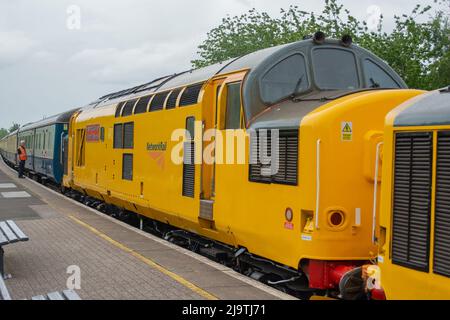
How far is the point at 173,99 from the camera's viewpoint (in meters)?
9.69

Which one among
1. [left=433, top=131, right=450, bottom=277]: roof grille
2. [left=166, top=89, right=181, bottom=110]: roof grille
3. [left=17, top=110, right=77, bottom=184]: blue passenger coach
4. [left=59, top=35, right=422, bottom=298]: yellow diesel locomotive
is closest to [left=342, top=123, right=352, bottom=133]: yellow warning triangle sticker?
[left=59, top=35, right=422, bottom=298]: yellow diesel locomotive

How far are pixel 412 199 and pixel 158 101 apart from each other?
20.8 feet

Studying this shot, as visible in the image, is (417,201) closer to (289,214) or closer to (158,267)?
(289,214)

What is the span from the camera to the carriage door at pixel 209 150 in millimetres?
8102

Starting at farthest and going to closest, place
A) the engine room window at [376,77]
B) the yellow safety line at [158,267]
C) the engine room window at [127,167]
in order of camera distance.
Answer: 1. the engine room window at [127,167]
2. the engine room window at [376,77]
3. the yellow safety line at [158,267]

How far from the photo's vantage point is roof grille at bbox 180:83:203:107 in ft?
28.3

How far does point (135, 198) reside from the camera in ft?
38.1

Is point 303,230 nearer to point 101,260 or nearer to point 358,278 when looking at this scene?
point 358,278

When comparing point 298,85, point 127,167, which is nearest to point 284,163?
point 298,85

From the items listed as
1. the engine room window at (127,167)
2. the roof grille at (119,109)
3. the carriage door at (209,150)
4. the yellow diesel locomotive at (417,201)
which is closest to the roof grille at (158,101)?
the engine room window at (127,167)

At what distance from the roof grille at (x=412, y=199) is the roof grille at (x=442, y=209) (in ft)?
0.33

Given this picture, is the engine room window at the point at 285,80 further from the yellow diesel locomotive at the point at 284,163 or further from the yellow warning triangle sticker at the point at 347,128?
the yellow warning triangle sticker at the point at 347,128
